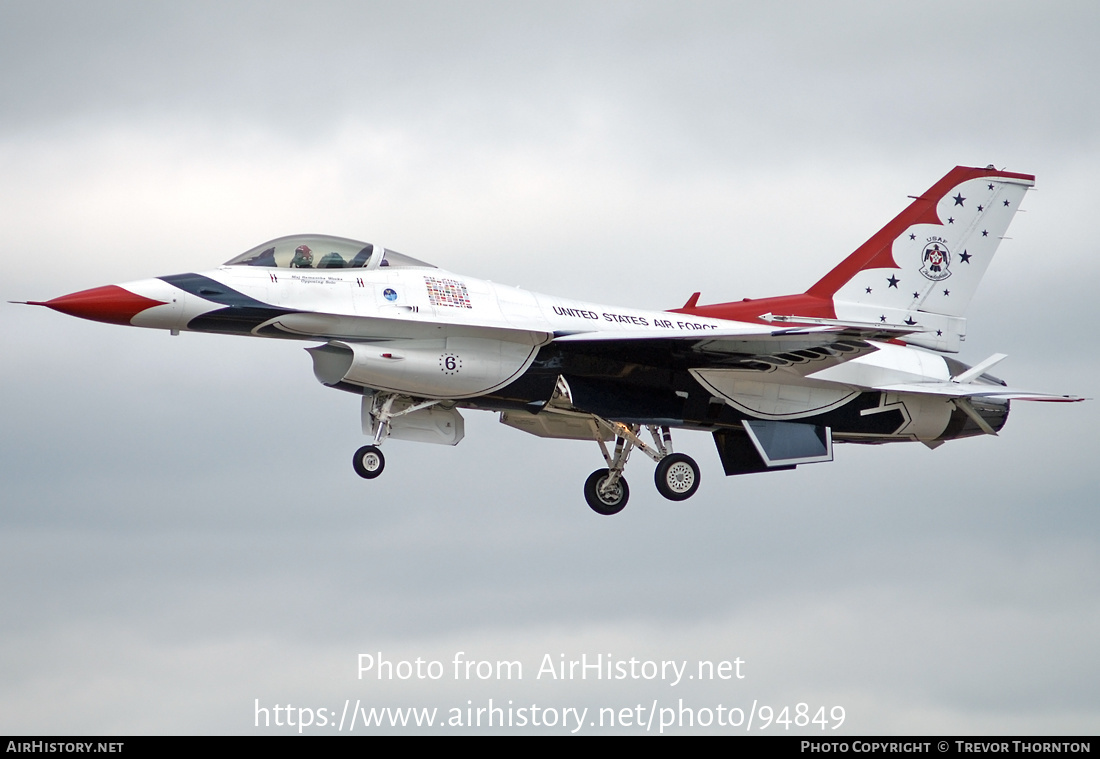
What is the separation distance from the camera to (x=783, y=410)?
25.6 m

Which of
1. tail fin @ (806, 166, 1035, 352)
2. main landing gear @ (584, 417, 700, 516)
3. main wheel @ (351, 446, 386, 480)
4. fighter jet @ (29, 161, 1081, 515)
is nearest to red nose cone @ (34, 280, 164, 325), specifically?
fighter jet @ (29, 161, 1081, 515)

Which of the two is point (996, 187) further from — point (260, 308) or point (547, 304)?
point (260, 308)

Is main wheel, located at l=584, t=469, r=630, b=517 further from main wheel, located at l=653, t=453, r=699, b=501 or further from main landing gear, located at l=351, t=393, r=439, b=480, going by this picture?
main landing gear, located at l=351, t=393, r=439, b=480

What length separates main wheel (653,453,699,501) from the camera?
25.1 m

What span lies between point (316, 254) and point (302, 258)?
219mm

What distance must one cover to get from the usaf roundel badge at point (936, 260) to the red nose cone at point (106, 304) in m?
13.5

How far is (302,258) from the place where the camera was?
2267 centimetres

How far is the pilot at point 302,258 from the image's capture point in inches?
890

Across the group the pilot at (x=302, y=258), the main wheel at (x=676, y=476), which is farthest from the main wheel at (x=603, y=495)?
the pilot at (x=302, y=258)

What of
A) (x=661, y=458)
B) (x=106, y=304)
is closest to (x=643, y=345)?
(x=661, y=458)

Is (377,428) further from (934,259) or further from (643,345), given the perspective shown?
(934,259)

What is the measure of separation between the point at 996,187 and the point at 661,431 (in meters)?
7.96

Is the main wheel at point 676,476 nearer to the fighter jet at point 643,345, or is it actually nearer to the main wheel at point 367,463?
the fighter jet at point 643,345

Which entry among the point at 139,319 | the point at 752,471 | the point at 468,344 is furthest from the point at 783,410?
the point at 139,319
